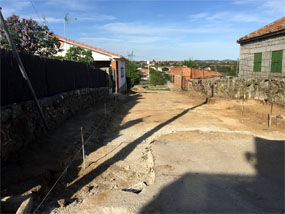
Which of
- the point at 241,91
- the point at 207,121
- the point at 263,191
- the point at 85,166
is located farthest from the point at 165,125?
the point at 241,91

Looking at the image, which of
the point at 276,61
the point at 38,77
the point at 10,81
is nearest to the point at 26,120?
the point at 10,81

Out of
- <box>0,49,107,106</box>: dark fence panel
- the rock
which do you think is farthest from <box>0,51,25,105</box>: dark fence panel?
the rock

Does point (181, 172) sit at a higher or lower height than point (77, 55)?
lower

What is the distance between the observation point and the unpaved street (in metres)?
3.63

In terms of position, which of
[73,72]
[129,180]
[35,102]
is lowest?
[129,180]

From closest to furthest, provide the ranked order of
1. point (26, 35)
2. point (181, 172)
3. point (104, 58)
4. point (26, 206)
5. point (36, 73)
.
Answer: point (26, 206), point (181, 172), point (36, 73), point (26, 35), point (104, 58)

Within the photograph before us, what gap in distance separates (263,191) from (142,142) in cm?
394

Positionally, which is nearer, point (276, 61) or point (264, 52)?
point (276, 61)

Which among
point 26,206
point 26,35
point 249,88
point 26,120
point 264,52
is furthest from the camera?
point 264,52

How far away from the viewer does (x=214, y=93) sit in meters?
19.4

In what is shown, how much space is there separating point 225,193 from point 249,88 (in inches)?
493

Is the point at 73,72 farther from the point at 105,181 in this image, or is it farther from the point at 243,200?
the point at 243,200

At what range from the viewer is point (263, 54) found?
16.0 metres

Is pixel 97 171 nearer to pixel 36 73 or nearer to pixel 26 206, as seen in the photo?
pixel 26 206
